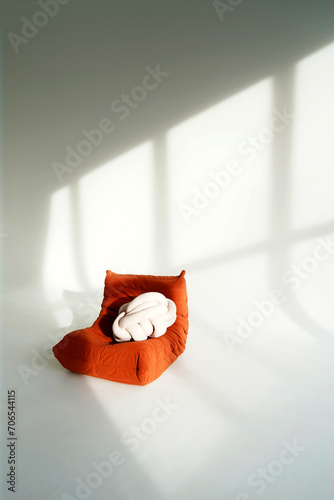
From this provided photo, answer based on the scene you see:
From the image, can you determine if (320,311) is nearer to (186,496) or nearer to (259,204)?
(259,204)

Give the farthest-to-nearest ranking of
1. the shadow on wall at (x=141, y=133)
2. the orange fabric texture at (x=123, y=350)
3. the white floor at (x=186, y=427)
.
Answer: the shadow on wall at (x=141, y=133)
the orange fabric texture at (x=123, y=350)
the white floor at (x=186, y=427)

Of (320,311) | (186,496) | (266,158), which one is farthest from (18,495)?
(266,158)

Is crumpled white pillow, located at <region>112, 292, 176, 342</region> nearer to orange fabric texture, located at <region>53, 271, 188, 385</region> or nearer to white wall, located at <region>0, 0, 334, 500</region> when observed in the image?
orange fabric texture, located at <region>53, 271, 188, 385</region>

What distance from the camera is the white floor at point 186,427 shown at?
6.02 ft

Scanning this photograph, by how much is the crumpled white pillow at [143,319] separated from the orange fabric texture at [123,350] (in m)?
0.07

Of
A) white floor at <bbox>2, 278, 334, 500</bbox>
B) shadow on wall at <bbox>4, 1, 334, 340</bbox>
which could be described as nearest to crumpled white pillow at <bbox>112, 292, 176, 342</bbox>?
white floor at <bbox>2, 278, 334, 500</bbox>

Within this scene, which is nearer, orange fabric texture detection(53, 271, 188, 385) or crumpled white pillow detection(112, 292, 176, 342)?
orange fabric texture detection(53, 271, 188, 385)

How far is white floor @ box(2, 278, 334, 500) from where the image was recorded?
183cm

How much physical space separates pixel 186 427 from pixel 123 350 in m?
0.63

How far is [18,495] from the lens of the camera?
176cm

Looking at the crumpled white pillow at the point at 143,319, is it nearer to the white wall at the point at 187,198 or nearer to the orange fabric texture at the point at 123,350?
the orange fabric texture at the point at 123,350

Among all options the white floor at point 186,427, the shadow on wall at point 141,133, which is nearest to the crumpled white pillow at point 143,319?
the white floor at point 186,427

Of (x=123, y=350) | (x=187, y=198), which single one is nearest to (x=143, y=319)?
(x=123, y=350)

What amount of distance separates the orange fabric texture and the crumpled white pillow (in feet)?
0.22
